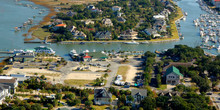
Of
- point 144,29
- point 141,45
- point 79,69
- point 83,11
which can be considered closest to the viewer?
point 79,69

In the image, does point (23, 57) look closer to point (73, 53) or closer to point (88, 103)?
point (73, 53)

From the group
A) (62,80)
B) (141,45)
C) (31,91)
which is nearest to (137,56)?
(141,45)

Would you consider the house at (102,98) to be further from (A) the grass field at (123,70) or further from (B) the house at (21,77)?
(B) the house at (21,77)

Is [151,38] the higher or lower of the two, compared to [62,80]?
higher

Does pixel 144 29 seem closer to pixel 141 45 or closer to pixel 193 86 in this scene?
pixel 141 45

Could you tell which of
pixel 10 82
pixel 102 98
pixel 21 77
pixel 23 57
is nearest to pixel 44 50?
pixel 23 57
